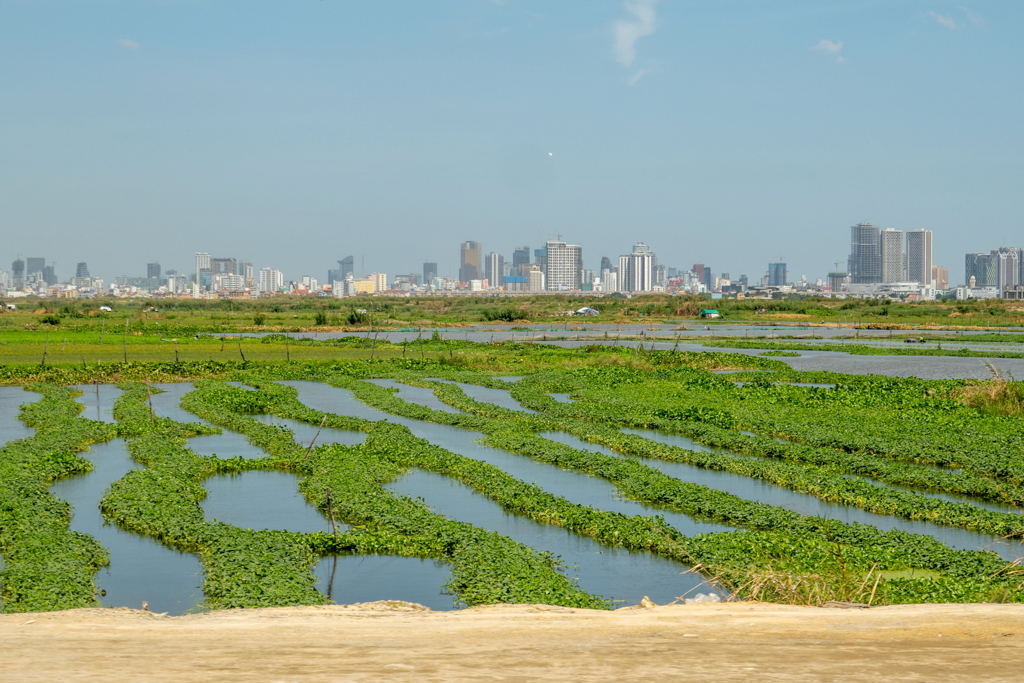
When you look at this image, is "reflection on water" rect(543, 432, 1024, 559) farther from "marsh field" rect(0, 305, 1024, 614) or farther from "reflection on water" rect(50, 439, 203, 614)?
"reflection on water" rect(50, 439, 203, 614)

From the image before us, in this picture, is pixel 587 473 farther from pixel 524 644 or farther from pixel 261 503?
pixel 524 644

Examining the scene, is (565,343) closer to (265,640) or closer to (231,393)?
(231,393)

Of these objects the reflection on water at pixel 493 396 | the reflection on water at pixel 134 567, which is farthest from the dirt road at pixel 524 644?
the reflection on water at pixel 493 396

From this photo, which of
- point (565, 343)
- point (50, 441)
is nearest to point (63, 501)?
point (50, 441)

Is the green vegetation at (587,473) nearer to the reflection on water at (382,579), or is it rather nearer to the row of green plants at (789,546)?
the row of green plants at (789,546)

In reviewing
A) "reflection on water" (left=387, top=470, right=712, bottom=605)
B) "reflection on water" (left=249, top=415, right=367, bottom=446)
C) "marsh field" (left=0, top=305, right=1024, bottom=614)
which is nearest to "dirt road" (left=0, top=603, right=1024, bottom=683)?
"marsh field" (left=0, top=305, right=1024, bottom=614)

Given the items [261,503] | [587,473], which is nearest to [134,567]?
[261,503]
